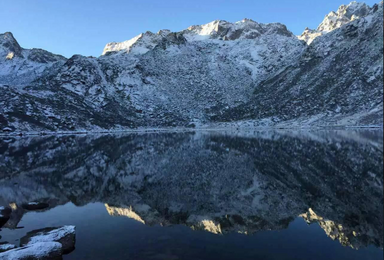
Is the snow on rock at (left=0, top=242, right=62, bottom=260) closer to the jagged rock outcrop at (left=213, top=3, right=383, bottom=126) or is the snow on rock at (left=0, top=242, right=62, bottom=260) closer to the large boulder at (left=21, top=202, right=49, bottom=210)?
the large boulder at (left=21, top=202, right=49, bottom=210)

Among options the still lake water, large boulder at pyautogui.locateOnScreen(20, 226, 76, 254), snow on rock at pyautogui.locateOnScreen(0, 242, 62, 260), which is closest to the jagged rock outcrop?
the still lake water

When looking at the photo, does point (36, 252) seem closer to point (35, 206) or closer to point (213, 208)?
point (35, 206)

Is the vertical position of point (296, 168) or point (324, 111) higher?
point (324, 111)

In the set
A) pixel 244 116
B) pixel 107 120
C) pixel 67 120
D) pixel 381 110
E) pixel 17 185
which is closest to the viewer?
pixel 17 185

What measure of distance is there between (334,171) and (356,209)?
1244 centimetres

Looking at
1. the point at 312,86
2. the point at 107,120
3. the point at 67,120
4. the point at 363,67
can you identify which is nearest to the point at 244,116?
the point at 312,86

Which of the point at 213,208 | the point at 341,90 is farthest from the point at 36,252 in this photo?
the point at 341,90

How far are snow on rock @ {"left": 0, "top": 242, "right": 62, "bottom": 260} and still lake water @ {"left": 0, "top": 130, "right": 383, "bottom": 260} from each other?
2.85ft

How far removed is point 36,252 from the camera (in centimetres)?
1281

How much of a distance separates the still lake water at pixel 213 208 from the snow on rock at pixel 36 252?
87cm

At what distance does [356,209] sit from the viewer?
19.0m

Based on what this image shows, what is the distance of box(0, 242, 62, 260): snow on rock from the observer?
40.6 feet

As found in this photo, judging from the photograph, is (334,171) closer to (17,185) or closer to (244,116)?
(17,185)

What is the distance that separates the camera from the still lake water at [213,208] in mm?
14703
